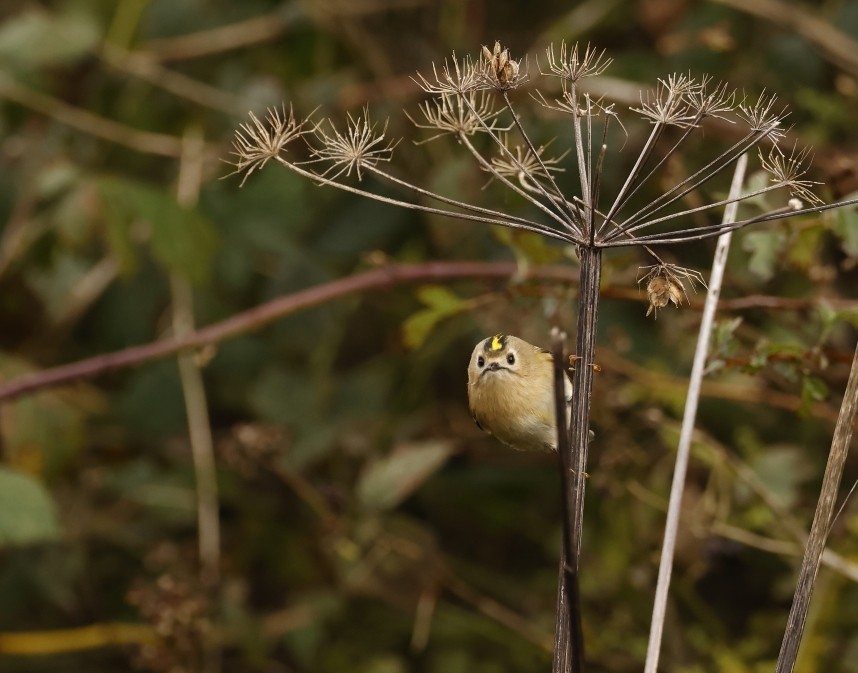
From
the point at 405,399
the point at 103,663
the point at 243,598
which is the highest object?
the point at 405,399

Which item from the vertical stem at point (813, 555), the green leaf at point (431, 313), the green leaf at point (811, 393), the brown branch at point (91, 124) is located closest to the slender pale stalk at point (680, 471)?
the vertical stem at point (813, 555)

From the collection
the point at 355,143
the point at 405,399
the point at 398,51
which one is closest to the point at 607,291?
the point at 355,143

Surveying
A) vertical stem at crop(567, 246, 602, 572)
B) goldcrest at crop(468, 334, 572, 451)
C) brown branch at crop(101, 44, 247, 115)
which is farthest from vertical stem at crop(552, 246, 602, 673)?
brown branch at crop(101, 44, 247, 115)

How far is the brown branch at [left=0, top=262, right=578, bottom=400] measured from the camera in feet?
8.00

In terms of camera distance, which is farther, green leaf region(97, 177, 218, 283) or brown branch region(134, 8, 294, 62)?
brown branch region(134, 8, 294, 62)

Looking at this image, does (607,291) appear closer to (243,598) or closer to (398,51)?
(243,598)

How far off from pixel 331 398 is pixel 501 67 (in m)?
2.45

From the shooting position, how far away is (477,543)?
12.7 ft

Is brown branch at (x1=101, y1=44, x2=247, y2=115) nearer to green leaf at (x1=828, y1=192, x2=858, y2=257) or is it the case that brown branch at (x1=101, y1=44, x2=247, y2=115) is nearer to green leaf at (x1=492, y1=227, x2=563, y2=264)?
green leaf at (x1=492, y1=227, x2=563, y2=264)

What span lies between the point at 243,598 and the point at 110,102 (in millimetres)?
1866

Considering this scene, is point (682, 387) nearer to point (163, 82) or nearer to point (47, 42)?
point (163, 82)

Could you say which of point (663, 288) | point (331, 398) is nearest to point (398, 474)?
point (331, 398)

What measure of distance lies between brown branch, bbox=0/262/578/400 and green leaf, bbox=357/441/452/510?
79 centimetres

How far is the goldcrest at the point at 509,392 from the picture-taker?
1.55 meters
